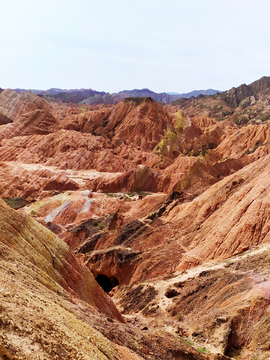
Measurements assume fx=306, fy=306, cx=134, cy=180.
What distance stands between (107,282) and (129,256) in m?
3.20

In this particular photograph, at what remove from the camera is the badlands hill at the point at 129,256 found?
276 inches

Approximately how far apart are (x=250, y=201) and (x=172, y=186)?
26111 mm

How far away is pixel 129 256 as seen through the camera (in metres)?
23.4

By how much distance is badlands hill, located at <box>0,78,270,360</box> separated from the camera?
7.00m

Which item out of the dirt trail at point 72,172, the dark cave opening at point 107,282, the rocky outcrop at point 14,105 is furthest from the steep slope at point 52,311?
the rocky outcrop at point 14,105

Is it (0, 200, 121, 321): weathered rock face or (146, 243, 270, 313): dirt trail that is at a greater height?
(0, 200, 121, 321): weathered rock face

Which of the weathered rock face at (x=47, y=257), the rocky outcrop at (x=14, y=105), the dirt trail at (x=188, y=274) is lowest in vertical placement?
the dirt trail at (x=188, y=274)

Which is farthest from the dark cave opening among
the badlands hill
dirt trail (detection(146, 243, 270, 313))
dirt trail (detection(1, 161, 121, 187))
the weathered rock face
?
dirt trail (detection(1, 161, 121, 187))

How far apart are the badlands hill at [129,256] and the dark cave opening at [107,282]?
9cm

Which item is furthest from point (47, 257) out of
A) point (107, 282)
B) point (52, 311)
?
point (107, 282)

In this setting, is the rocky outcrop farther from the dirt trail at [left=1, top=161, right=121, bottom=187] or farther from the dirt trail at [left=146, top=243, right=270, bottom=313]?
the dirt trail at [left=146, top=243, right=270, bottom=313]

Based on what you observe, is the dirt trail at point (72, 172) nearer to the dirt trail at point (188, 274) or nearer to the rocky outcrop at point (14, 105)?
the rocky outcrop at point (14, 105)

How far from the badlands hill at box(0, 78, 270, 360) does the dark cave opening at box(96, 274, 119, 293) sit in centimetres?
9

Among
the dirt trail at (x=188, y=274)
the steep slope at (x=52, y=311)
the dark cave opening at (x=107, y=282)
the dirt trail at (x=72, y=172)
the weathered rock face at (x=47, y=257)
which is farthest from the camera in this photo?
the dirt trail at (x=72, y=172)
